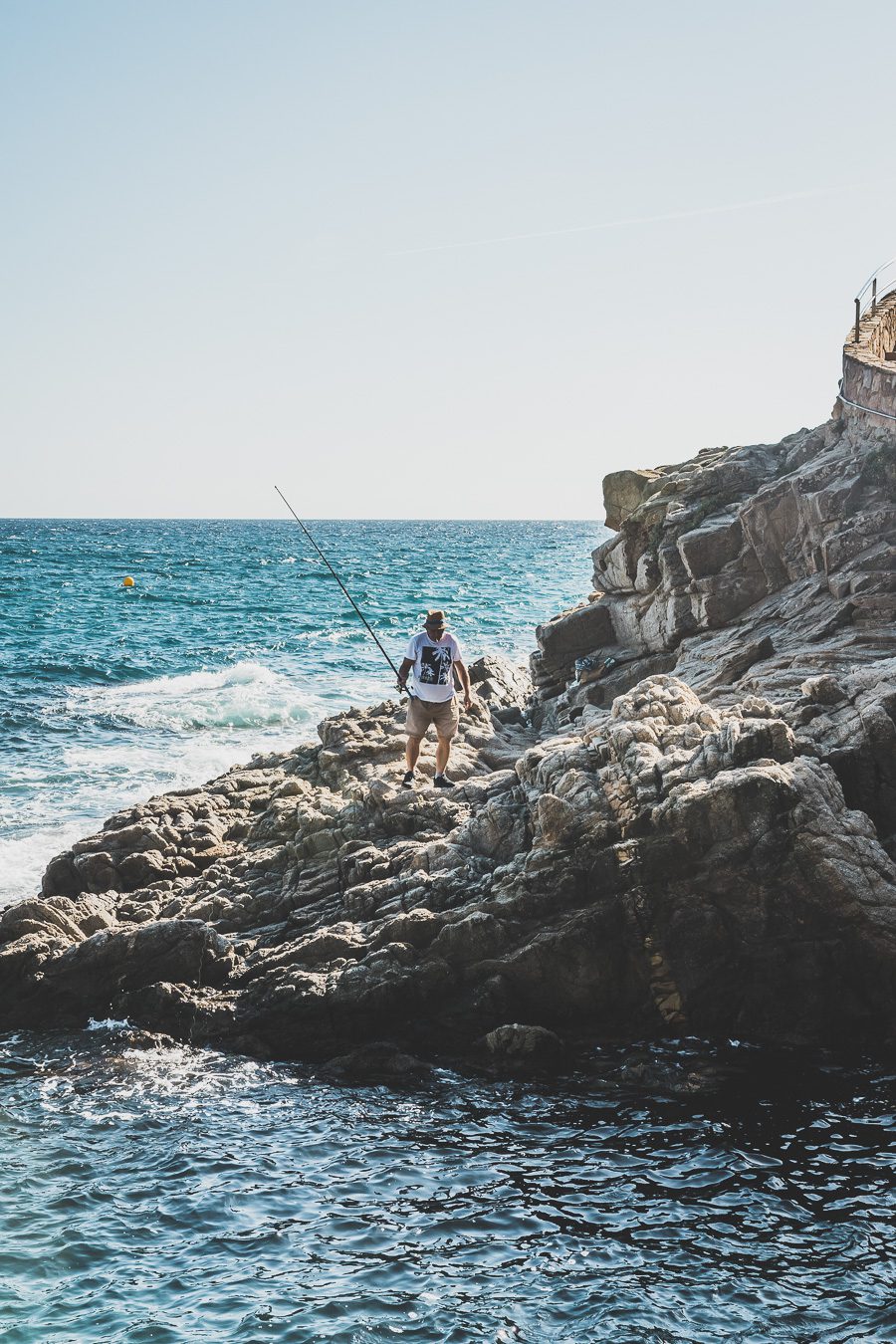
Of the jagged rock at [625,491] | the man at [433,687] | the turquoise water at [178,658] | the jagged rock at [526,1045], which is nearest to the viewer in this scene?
the jagged rock at [526,1045]

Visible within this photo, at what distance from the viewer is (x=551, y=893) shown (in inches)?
384

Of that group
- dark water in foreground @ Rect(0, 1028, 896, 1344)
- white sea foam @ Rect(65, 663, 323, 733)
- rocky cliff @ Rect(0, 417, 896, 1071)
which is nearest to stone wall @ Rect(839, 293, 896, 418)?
rocky cliff @ Rect(0, 417, 896, 1071)

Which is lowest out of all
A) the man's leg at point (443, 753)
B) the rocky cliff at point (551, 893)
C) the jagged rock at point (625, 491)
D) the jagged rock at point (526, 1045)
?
the jagged rock at point (526, 1045)

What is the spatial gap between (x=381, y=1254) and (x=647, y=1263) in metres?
1.52

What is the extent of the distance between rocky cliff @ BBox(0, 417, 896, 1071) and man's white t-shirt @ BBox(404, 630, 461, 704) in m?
1.11

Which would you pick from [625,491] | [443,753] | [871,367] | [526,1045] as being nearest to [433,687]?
[443,753]

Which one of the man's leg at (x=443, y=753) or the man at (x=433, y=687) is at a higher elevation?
the man at (x=433, y=687)

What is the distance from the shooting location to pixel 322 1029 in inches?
376

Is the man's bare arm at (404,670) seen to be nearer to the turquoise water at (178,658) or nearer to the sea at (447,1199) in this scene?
the sea at (447,1199)

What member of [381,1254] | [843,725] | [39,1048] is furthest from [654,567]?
[381,1254]

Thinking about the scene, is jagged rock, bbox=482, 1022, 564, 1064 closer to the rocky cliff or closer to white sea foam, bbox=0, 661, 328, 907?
the rocky cliff

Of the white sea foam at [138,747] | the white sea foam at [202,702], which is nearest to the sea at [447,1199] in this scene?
the white sea foam at [138,747]

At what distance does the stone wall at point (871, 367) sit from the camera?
1571 centimetres

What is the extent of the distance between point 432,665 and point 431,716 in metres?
0.63
